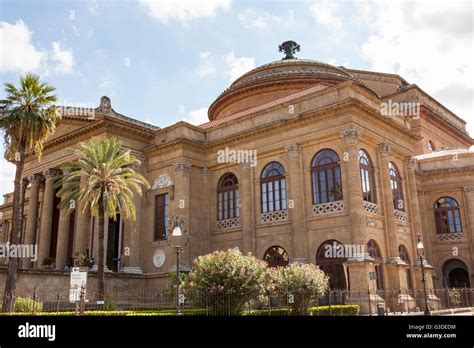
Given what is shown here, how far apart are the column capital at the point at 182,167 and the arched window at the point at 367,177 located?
1162 centimetres

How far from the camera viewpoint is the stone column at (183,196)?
30258mm

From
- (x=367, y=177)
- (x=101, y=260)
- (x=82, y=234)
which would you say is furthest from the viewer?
(x=82, y=234)

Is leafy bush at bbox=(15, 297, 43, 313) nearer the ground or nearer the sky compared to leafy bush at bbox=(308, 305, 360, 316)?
nearer the sky

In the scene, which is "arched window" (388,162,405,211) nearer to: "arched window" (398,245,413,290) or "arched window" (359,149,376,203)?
"arched window" (359,149,376,203)

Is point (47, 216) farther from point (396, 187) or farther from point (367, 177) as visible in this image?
point (396, 187)

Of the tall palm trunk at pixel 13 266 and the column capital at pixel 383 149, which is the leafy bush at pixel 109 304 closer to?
the tall palm trunk at pixel 13 266

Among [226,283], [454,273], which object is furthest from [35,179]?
[454,273]

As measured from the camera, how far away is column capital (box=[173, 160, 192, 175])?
3169 cm

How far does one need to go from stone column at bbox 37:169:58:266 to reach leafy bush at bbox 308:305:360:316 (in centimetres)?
2148

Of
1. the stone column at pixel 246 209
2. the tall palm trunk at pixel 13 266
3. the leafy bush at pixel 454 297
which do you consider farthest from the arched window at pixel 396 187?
the tall palm trunk at pixel 13 266

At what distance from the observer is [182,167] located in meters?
31.7

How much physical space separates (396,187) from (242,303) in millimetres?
15639

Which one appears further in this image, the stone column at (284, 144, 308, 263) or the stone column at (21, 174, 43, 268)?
the stone column at (21, 174, 43, 268)

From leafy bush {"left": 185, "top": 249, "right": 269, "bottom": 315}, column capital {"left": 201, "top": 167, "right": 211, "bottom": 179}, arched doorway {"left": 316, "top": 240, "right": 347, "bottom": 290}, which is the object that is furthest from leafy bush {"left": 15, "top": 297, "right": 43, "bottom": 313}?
column capital {"left": 201, "top": 167, "right": 211, "bottom": 179}
